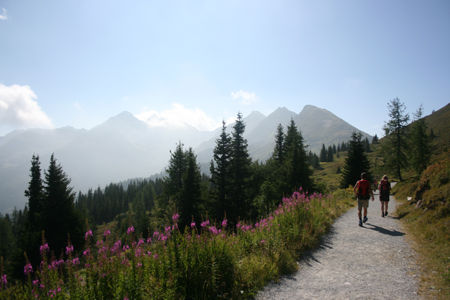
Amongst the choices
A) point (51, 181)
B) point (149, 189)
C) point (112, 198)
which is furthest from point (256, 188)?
point (112, 198)

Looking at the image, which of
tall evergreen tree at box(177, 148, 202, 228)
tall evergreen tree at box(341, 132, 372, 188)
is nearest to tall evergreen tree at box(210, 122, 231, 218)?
tall evergreen tree at box(177, 148, 202, 228)

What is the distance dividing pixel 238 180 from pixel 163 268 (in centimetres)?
2250

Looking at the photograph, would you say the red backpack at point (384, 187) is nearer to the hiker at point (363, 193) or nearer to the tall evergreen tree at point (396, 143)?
the hiker at point (363, 193)

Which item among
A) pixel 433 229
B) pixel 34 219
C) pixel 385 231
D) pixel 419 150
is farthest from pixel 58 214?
pixel 419 150

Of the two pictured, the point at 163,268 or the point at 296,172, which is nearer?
the point at 163,268

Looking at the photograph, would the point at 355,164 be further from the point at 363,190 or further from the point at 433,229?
the point at 433,229

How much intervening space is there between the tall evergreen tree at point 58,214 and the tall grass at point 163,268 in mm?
25710

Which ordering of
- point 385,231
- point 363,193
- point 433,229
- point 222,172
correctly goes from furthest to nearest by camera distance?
1. point 222,172
2. point 363,193
3. point 385,231
4. point 433,229

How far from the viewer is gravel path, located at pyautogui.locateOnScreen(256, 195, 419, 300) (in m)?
4.46

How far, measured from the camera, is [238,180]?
2644cm

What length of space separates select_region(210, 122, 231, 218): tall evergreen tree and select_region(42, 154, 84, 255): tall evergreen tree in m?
17.1

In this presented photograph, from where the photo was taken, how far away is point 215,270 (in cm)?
449

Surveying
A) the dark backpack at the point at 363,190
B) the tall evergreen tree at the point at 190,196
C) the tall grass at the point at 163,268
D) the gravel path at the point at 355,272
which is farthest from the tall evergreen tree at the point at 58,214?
the dark backpack at the point at 363,190

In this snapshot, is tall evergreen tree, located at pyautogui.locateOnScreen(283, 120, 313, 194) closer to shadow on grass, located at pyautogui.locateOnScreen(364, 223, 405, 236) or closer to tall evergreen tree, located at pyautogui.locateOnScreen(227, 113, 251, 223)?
tall evergreen tree, located at pyautogui.locateOnScreen(227, 113, 251, 223)
